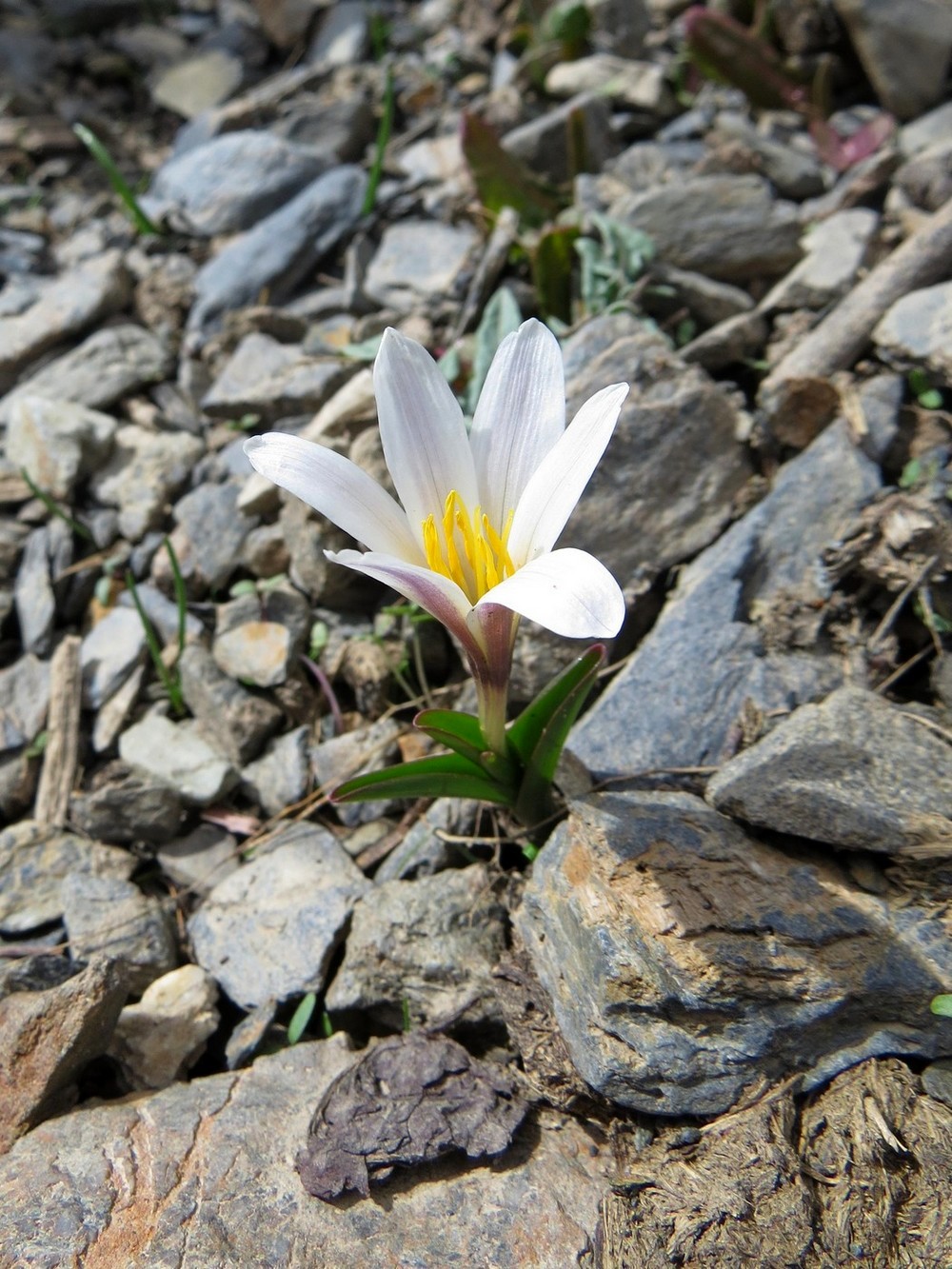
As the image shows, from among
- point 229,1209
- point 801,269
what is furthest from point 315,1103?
point 801,269

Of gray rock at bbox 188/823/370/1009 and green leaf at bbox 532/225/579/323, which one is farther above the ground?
green leaf at bbox 532/225/579/323

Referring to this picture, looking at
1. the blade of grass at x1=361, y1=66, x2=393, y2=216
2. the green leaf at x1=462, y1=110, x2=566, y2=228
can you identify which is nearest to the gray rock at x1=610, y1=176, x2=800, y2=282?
the green leaf at x1=462, y1=110, x2=566, y2=228

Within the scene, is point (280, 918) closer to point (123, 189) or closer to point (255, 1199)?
point (255, 1199)

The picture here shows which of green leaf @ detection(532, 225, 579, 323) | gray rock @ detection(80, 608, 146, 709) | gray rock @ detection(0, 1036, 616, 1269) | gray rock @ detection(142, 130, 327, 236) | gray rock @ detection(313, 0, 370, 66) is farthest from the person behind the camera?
gray rock @ detection(313, 0, 370, 66)

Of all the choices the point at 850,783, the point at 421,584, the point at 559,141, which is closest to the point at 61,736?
the point at 421,584

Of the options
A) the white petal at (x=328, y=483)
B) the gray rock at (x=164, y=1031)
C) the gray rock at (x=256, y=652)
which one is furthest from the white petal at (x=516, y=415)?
the gray rock at (x=164, y=1031)

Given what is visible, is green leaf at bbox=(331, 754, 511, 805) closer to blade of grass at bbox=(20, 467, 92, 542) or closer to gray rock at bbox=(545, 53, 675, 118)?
blade of grass at bbox=(20, 467, 92, 542)
